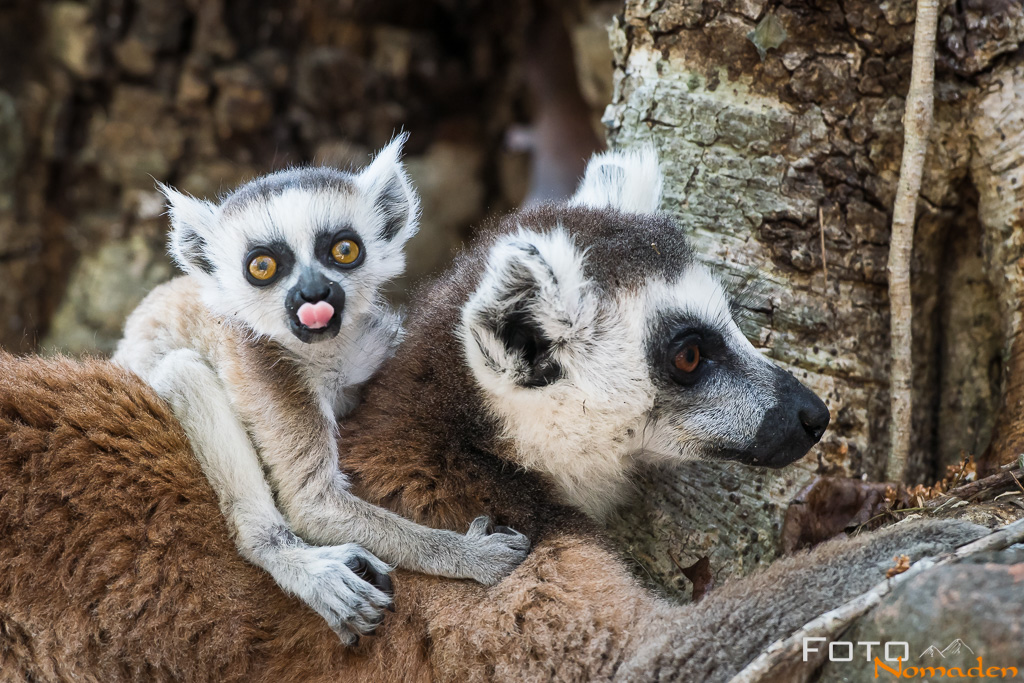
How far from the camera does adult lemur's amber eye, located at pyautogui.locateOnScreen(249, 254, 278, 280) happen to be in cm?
341

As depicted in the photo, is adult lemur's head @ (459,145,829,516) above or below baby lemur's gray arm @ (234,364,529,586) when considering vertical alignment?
above

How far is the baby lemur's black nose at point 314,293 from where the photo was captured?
10.5 ft

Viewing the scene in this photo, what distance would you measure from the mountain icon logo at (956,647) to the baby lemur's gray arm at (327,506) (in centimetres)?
133

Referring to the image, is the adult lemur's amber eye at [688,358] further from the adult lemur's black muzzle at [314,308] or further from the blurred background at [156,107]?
the blurred background at [156,107]

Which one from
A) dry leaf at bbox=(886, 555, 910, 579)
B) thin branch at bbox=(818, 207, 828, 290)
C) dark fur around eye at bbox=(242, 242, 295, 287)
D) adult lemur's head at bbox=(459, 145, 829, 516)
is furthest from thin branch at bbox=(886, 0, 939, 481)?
dark fur around eye at bbox=(242, 242, 295, 287)

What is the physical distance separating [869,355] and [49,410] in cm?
319

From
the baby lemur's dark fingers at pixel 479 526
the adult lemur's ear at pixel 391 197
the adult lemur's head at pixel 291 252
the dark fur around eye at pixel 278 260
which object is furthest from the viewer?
the adult lemur's ear at pixel 391 197

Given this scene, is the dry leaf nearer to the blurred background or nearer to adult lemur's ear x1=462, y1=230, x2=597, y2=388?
adult lemur's ear x1=462, y1=230, x2=597, y2=388

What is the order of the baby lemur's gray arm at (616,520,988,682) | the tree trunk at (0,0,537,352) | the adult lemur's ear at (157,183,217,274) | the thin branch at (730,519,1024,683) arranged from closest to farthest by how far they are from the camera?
the thin branch at (730,519,1024,683) → the baby lemur's gray arm at (616,520,988,682) → the adult lemur's ear at (157,183,217,274) → the tree trunk at (0,0,537,352)

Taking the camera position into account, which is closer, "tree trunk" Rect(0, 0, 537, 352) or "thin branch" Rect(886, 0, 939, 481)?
"thin branch" Rect(886, 0, 939, 481)

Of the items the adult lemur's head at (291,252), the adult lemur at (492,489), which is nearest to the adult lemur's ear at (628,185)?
the adult lemur at (492,489)

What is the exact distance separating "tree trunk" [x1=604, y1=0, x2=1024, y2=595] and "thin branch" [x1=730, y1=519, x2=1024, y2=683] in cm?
99

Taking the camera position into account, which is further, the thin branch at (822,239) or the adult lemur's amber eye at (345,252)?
the thin branch at (822,239)

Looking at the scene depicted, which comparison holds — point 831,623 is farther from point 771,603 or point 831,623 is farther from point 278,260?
point 278,260
